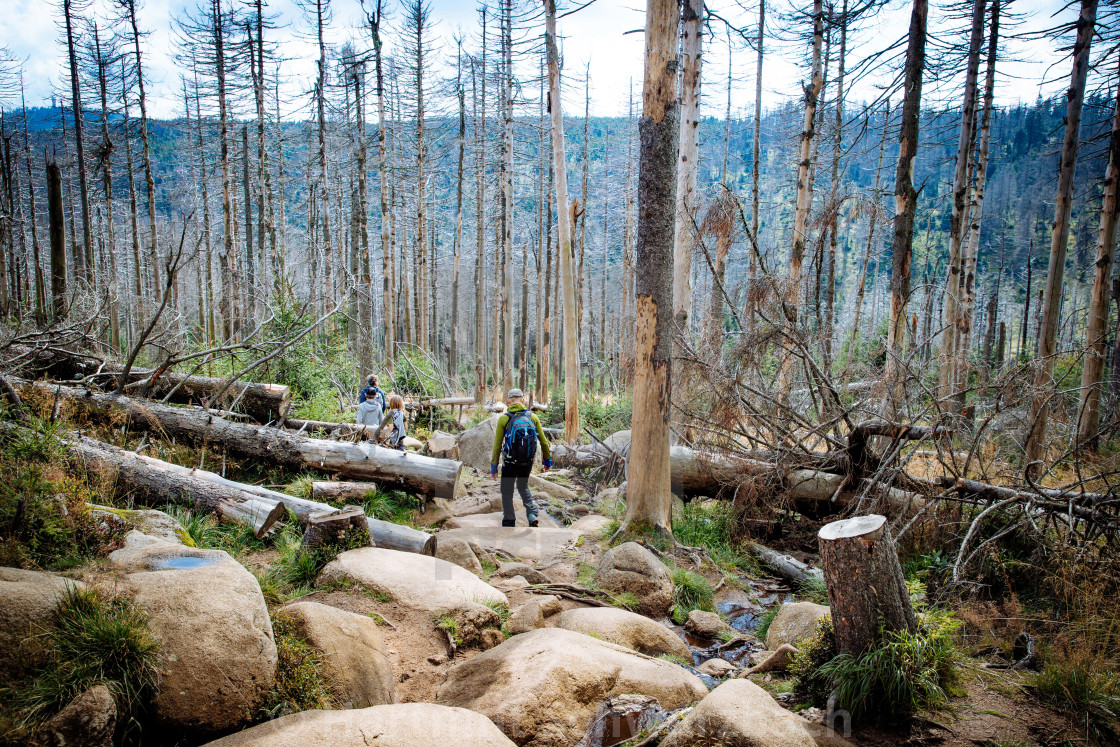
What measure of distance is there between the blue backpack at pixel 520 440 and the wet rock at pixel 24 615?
5.34m

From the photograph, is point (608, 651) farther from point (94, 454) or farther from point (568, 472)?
point (568, 472)

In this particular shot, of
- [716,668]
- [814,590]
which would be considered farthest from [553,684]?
[814,590]

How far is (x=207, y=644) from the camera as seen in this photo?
265 centimetres

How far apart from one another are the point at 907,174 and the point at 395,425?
8.67 metres

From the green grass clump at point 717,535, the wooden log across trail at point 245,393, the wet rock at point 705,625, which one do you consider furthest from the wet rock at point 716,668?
the wooden log across trail at point 245,393

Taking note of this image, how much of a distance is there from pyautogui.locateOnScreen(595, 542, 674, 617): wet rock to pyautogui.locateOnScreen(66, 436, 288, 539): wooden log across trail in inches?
144

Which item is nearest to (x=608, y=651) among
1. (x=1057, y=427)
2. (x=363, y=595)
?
(x=363, y=595)

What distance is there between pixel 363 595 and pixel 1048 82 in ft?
43.6

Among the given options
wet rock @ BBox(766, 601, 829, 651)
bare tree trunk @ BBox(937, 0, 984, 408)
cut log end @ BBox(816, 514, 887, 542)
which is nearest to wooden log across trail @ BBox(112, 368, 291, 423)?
wet rock @ BBox(766, 601, 829, 651)

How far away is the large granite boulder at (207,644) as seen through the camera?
2.52 m

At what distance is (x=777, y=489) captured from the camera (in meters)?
7.27

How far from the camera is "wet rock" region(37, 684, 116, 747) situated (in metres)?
2.08

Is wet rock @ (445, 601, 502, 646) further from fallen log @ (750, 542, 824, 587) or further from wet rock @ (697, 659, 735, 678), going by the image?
fallen log @ (750, 542, 824, 587)

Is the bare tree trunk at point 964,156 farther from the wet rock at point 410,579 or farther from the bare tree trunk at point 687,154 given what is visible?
the wet rock at point 410,579
